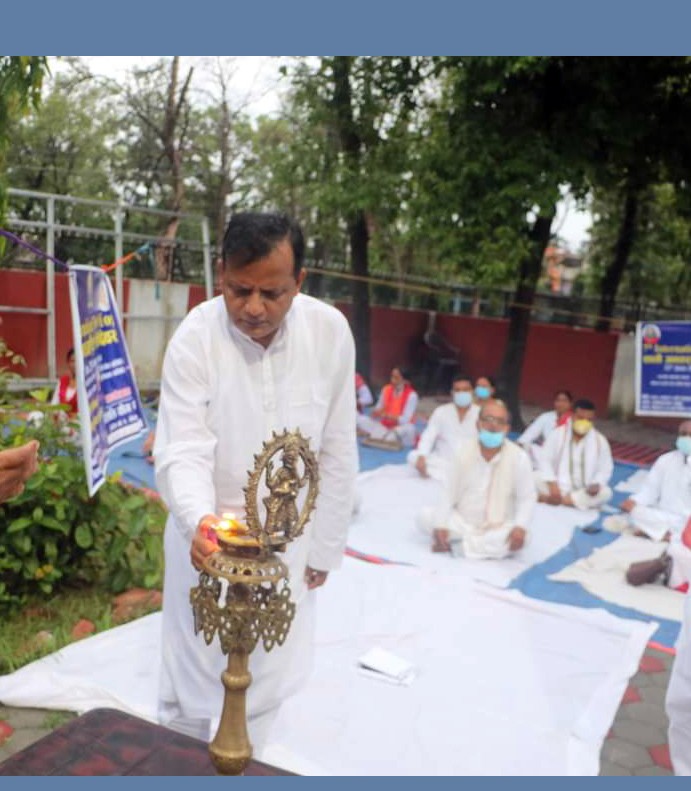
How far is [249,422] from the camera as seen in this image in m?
2.55

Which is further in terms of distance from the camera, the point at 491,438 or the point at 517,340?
the point at 517,340

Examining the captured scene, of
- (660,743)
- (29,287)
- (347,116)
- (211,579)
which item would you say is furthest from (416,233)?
(211,579)

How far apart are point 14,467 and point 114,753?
66 centimetres

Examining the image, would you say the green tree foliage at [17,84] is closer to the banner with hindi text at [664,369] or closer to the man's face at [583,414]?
the man's face at [583,414]

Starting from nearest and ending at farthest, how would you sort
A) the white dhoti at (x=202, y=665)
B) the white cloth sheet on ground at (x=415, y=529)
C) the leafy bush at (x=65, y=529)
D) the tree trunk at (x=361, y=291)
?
the white dhoti at (x=202, y=665)
the leafy bush at (x=65, y=529)
the white cloth sheet on ground at (x=415, y=529)
the tree trunk at (x=361, y=291)

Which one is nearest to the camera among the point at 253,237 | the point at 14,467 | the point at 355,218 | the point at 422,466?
the point at 14,467

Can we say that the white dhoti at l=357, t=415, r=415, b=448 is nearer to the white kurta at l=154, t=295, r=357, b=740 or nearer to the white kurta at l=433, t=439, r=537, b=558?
the white kurta at l=433, t=439, r=537, b=558

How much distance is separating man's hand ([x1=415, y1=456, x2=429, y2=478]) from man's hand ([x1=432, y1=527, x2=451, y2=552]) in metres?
2.26

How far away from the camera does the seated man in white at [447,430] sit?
28.1 feet

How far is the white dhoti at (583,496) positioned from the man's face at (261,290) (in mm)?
5896

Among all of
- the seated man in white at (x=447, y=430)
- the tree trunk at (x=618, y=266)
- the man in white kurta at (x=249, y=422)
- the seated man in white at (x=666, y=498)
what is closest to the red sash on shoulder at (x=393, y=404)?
the seated man in white at (x=447, y=430)

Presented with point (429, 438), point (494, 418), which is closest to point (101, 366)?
point (494, 418)

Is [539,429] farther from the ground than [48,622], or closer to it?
farther from the ground

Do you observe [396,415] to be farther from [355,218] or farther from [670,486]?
[670,486]
